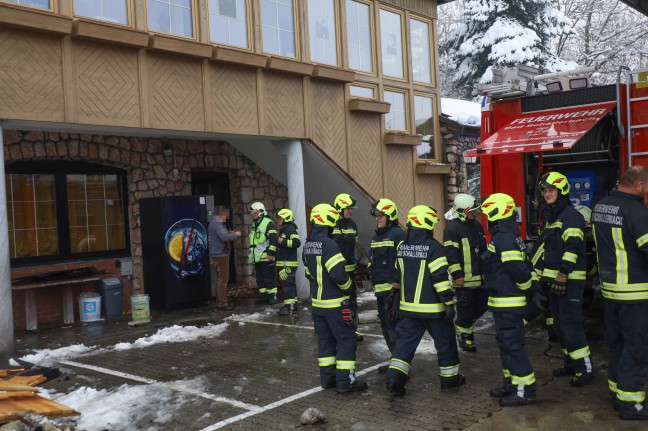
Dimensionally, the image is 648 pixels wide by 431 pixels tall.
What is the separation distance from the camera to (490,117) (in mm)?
9094

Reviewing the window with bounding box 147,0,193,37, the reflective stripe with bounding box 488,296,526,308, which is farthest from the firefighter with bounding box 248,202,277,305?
the reflective stripe with bounding box 488,296,526,308

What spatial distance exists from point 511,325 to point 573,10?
93.1ft

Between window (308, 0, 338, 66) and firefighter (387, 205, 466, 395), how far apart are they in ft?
23.1

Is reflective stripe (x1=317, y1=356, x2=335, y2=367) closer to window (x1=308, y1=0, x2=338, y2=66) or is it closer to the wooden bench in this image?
the wooden bench

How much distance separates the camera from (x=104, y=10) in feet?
30.1

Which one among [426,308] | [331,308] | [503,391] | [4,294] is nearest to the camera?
[503,391]

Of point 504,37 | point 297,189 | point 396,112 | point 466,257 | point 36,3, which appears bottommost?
point 466,257

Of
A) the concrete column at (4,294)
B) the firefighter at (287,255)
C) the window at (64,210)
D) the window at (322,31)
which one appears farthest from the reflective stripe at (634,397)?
the window at (64,210)

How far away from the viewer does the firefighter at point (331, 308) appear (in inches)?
237

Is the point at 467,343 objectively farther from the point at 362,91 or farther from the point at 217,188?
the point at 217,188

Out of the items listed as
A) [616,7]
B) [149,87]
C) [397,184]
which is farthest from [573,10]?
[149,87]

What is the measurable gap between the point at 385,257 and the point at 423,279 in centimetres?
113

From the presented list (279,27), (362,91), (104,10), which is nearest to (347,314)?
(104,10)

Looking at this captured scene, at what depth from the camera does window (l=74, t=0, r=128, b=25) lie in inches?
350
